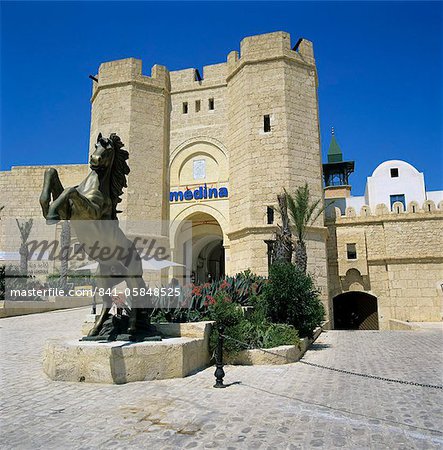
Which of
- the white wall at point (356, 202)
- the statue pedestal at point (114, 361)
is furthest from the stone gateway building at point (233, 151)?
the statue pedestal at point (114, 361)

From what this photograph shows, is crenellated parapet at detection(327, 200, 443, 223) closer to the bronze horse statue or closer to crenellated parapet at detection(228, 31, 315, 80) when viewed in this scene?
crenellated parapet at detection(228, 31, 315, 80)

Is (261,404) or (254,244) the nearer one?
(261,404)

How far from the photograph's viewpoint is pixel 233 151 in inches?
765

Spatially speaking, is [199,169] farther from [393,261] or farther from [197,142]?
[393,261]

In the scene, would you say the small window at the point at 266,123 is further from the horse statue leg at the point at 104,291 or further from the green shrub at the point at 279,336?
the horse statue leg at the point at 104,291

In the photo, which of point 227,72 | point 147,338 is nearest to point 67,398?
point 147,338

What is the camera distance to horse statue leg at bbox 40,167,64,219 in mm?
4586

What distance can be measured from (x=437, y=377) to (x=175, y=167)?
54.7 feet

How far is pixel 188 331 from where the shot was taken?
6672mm

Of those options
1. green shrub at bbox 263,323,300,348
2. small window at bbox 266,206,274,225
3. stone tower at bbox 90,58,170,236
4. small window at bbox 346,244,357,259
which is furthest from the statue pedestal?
small window at bbox 346,244,357,259

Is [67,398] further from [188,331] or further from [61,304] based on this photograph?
[61,304]

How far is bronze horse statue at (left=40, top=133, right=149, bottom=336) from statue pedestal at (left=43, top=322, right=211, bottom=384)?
0.55 metres

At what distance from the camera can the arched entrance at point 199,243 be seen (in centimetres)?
2131

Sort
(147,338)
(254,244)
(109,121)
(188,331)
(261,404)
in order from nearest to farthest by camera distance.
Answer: (261,404), (147,338), (188,331), (254,244), (109,121)
